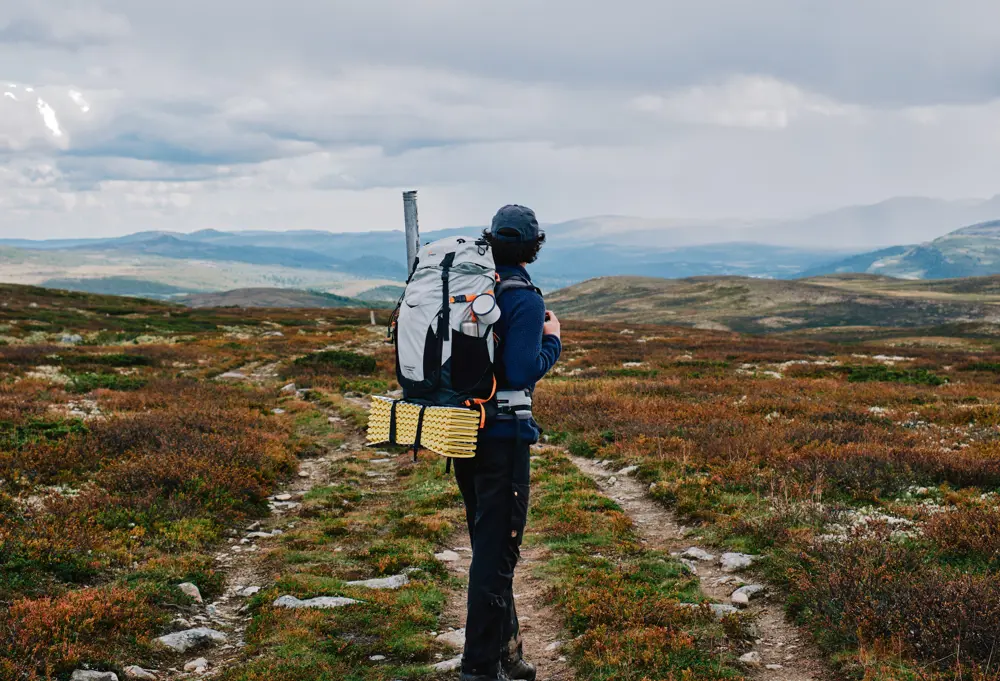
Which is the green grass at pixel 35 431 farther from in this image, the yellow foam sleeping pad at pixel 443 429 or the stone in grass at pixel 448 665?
the yellow foam sleeping pad at pixel 443 429

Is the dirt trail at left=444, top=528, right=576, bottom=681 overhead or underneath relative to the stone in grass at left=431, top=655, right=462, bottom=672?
underneath

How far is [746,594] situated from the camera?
8070mm

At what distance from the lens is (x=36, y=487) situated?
1109 centimetres

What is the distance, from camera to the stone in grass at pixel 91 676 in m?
6.09

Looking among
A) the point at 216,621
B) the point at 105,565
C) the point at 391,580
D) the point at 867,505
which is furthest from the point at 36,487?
the point at 867,505

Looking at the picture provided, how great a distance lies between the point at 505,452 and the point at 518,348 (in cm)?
88

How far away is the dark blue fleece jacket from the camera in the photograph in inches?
223

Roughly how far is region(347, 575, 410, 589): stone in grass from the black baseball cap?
5056mm

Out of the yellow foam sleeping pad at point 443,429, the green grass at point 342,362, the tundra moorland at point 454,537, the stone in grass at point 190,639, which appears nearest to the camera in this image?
the yellow foam sleeping pad at point 443,429

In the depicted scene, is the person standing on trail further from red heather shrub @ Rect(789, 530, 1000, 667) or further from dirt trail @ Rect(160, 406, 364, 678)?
red heather shrub @ Rect(789, 530, 1000, 667)

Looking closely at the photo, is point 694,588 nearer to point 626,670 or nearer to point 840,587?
point 840,587

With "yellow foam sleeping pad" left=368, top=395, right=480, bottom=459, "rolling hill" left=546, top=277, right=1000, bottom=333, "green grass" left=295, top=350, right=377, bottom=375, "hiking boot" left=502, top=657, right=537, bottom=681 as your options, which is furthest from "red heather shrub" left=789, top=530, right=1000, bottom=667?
"rolling hill" left=546, top=277, right=1000, bottom=333

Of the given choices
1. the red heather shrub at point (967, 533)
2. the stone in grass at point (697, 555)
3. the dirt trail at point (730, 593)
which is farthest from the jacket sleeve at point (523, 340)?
the red heather shrub at point (967, 533)

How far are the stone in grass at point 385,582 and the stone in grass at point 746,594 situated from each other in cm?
401
